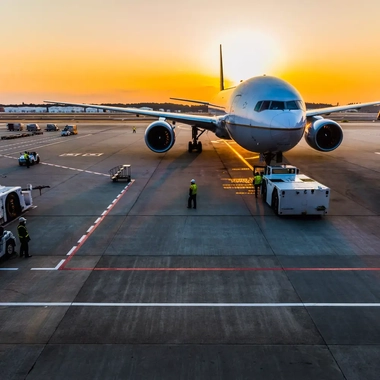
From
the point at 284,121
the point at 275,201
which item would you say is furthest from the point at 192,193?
the point at 284,121

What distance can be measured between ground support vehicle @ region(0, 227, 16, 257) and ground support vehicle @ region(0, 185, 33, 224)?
338cm

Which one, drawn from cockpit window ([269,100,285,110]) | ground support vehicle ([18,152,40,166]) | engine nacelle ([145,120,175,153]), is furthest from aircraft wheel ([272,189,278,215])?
ground support vehicle ([18,152,40,166])

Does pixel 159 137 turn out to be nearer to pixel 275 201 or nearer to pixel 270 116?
pixel 270 116

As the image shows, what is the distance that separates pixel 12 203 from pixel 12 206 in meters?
0.14

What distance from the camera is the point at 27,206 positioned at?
17.2 m

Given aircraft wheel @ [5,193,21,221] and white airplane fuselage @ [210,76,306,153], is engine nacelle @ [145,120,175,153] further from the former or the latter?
aircraft wheel @ [5,193,21,221]

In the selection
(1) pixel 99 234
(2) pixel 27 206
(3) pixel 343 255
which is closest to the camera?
(3) pixel 343 255

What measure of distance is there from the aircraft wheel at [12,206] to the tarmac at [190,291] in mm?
764

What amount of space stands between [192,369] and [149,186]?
16.3 metres

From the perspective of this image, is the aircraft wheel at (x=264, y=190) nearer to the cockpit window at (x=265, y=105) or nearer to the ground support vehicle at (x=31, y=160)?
the cockpit window at (x=265, y=105)

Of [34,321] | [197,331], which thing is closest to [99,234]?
[34,321]

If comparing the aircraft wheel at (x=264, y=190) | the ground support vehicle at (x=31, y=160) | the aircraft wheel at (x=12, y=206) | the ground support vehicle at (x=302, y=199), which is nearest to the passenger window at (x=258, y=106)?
the aircraft wheel at (x=264, y=190)

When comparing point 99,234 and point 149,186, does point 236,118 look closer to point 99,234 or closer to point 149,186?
point 149,186

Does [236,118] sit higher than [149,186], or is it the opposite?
[236,118]
